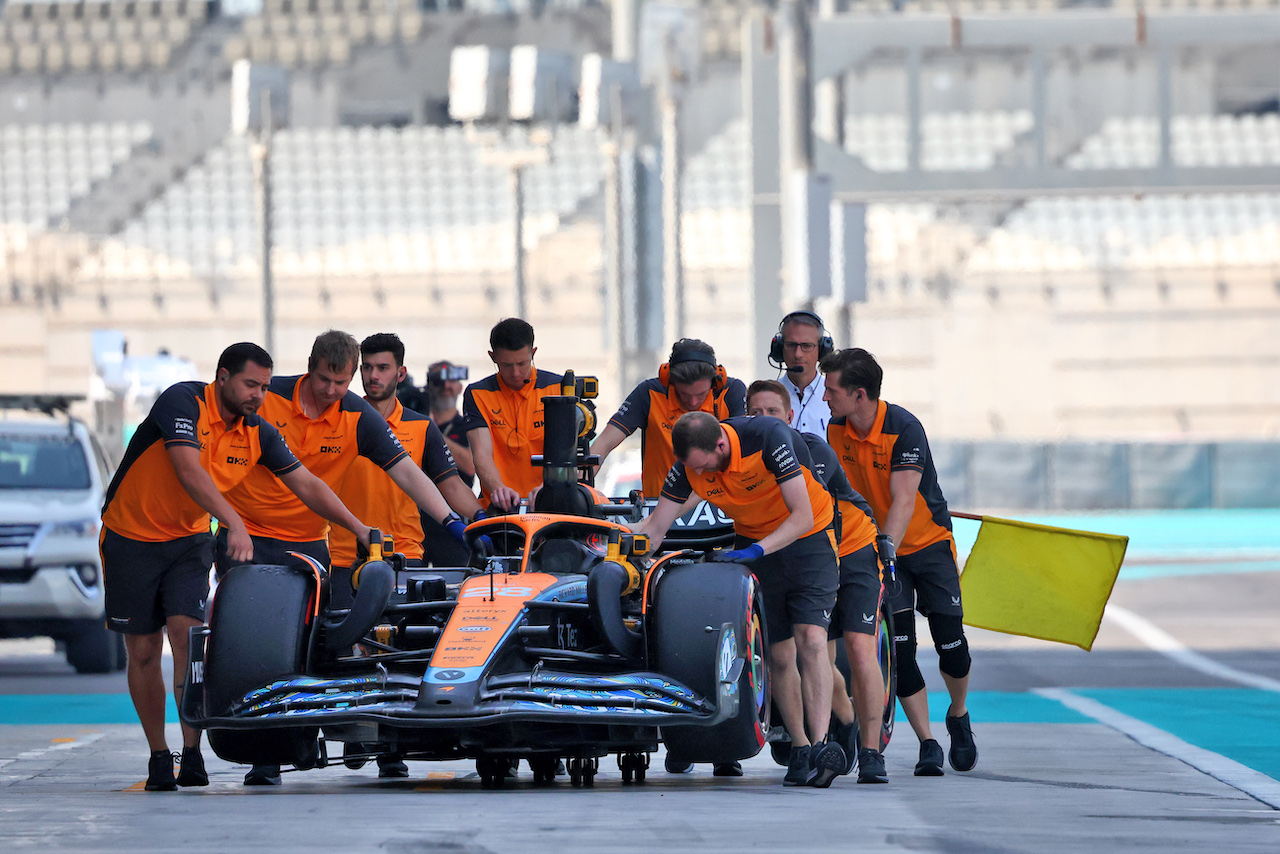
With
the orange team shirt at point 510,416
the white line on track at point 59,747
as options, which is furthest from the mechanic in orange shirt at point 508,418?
the white line on track at point 59,747

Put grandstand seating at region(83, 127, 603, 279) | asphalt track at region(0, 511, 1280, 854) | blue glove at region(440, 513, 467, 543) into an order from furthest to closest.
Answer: grandstand seating at region(83, 127, 603, 279), blue glove at region(440, 513, 467, 543), asphalt track at region(0, 511, 1280, 854)

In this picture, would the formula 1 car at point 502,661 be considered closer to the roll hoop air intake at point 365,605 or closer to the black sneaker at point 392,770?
the roll hoop air intake at point 365,605

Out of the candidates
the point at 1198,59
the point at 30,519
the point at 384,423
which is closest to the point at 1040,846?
the point at 384,423

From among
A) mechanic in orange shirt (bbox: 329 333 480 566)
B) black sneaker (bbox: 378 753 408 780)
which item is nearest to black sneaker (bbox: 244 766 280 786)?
black sneaker (bbox: 378 753 408 780)

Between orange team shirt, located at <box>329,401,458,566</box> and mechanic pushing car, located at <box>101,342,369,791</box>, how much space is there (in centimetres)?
97

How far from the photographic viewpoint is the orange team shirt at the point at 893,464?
915cm

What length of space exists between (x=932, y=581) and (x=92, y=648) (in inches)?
317

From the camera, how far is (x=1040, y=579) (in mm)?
10211

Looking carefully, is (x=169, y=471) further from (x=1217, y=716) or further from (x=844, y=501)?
(x=1217, y=716)

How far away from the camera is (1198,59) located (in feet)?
163

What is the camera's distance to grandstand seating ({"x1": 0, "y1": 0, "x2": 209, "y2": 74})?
179 ft

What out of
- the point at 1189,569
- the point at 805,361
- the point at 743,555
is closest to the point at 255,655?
the point at 743,555

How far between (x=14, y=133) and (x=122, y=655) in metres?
39.4

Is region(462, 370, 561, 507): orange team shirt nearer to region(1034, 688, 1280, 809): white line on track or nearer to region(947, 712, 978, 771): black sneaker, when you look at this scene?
region(947, 712, 978, 771): black sneaker
